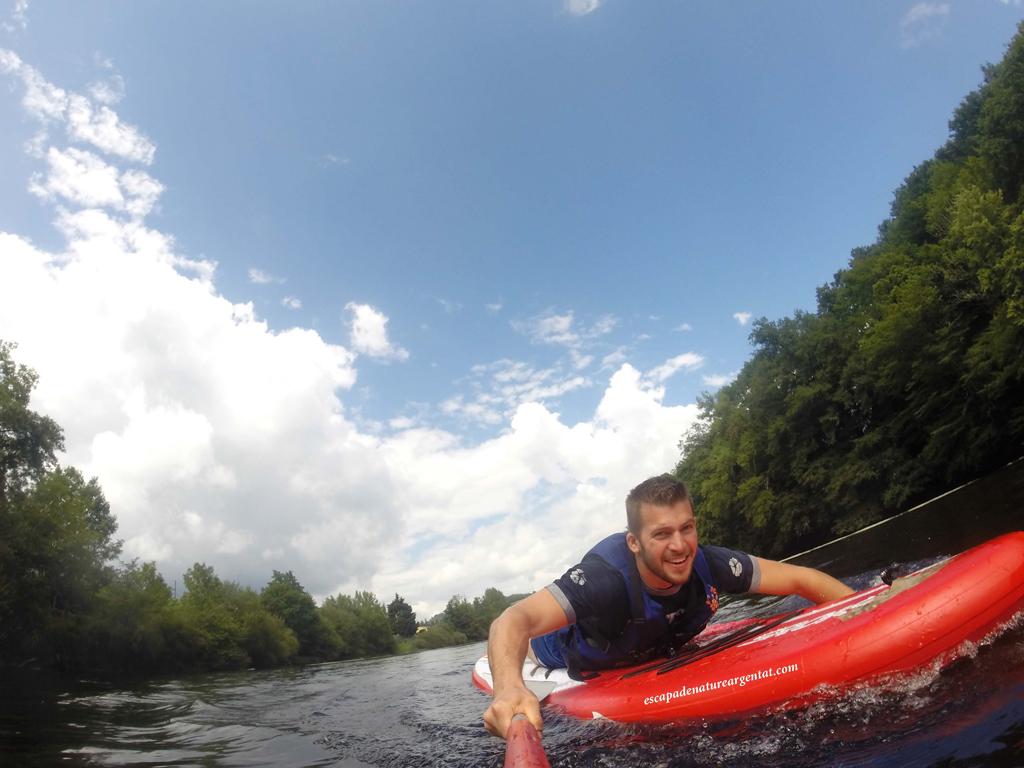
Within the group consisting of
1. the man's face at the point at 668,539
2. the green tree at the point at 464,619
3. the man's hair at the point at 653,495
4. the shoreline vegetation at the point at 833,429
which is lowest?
the green tree at the point at 464,619

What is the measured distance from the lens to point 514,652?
277cm

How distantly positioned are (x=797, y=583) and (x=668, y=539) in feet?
5.76

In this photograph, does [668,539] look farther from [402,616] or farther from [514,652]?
[402,616]

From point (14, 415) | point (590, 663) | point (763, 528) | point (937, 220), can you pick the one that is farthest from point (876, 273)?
point (14, 415)

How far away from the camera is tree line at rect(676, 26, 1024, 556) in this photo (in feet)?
68.9

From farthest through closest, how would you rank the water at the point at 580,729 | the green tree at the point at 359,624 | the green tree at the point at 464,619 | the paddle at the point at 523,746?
1. the green tree at the point at 464,619
2. the green tree at the point at 359,624
3. the water at the point at 580,729
4. the paddle at the point at 523,746

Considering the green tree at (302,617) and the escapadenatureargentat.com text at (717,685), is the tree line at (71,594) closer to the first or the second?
the green tree at (302,617)

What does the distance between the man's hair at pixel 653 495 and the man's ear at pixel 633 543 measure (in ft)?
0.16

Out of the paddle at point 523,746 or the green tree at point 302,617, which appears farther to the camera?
the green tree at point 302,617

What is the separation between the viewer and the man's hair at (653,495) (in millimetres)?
3576

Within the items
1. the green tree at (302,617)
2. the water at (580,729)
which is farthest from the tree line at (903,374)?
the green tree at (302,617)

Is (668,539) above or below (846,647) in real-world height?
above

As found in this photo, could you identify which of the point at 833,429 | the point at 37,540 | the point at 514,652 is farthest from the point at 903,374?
the point at 37,540

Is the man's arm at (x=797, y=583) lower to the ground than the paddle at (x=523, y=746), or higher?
lower
